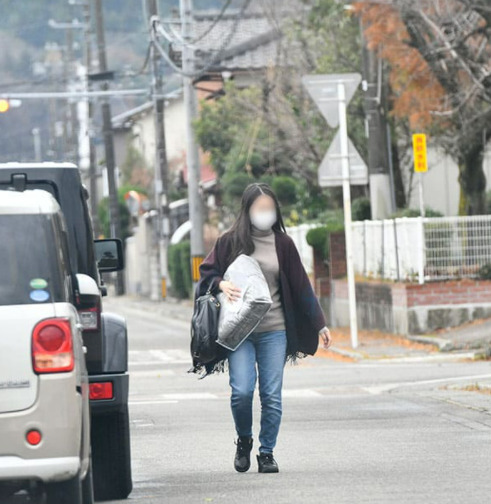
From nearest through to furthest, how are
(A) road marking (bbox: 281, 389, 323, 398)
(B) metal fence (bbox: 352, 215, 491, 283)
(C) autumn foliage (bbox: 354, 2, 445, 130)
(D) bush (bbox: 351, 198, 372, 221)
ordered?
(A) road marking (bbox: 281, 389, 323, 398)
(B) metal fence (bbox: 352, 215, 491, 283)
(C) autumn foliage (bbox: 354, 2, 445, 130)
(D) bush (bbox: 351, 198, 372, 221)

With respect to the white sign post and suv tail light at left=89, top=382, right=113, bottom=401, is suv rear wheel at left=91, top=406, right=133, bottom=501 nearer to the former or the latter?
suv tail light at left=89, top=382, right=113, bottom=401

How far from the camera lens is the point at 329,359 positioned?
74.3 feet

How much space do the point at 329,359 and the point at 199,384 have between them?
4524 mm

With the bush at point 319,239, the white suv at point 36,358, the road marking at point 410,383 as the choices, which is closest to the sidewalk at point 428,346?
the road marking at point 410,383

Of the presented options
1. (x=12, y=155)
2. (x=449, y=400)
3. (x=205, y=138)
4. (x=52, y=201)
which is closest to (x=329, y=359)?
(x=449, y=400)

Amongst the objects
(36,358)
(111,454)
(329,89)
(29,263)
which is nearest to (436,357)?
(329,89)

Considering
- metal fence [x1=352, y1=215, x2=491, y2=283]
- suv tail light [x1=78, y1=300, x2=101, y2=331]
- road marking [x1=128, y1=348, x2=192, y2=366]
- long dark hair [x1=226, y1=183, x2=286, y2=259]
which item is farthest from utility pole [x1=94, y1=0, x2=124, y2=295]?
suv tail light [x1=78, y1=300, x2=101, y2=331]

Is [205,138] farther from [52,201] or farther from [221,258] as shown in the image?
[52,201]

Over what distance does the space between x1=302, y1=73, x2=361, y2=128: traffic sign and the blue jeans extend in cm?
1368

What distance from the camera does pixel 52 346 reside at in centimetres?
714

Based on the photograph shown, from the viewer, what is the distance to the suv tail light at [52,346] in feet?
23.4

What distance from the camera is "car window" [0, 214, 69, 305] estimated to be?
7227mm

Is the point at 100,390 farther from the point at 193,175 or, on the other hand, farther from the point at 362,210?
the point at 193,175

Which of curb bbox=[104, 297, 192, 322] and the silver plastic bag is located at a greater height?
the silver plastic bag
